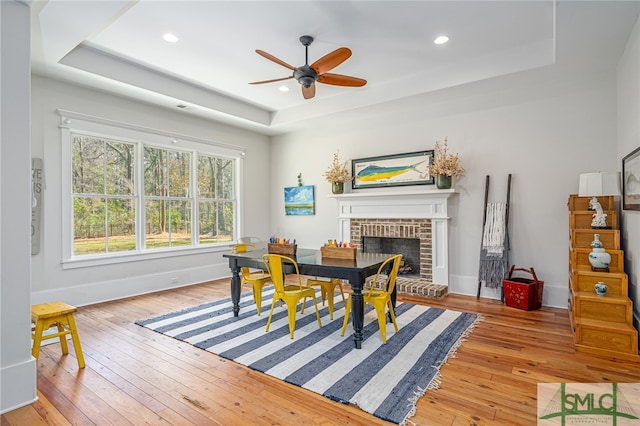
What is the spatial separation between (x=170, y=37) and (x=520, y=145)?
4322mm

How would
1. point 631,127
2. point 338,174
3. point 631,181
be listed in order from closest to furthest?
point 631,181 < point 631,127 < point 338,174

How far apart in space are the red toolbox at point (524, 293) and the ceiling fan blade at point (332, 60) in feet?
10.6

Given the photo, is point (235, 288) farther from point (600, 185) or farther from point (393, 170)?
point (600, 185)

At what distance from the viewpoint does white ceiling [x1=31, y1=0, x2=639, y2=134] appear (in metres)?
2.90

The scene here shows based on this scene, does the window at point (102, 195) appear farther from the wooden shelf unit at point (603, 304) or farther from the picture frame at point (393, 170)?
the wooden shelf unit at point (603, 304)

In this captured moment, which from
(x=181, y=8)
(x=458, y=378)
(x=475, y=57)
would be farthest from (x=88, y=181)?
(x=475, y=57)

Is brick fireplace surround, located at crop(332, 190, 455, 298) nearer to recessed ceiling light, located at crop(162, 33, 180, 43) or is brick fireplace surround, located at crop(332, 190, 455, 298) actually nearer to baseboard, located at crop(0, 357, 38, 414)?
recessed ceiling light, located at crop(162, 33, 180, 43)

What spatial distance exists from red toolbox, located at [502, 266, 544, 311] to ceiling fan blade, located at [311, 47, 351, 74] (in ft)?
10.6

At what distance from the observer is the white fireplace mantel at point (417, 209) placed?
4.88 meters

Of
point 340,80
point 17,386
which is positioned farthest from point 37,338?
point 340,80

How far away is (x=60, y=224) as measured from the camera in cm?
412

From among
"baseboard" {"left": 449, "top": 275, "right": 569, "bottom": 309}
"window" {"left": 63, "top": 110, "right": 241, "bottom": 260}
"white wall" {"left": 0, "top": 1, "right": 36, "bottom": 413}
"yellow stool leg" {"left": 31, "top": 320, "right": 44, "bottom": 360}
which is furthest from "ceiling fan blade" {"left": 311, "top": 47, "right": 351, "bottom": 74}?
"baseboard" {"left": 449, "top": 275, "right": 569, "bottom": 309}

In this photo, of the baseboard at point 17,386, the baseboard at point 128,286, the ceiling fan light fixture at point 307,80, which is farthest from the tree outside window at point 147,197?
the ceiling fan light fixture at point 307,80

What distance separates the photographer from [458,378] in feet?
7.80
